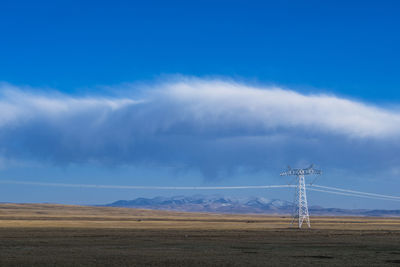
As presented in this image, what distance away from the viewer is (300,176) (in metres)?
99.1

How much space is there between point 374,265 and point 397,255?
862 centimetres

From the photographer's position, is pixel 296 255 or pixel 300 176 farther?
pixel 300 176

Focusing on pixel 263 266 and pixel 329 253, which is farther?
pixel 329 253

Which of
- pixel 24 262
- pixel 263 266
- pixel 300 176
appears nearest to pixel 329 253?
pixel 263 266

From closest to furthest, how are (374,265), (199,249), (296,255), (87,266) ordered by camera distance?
(87,266)
(374,265)
(296,255)
(199,249)

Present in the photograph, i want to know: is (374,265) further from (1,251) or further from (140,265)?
(1,251)

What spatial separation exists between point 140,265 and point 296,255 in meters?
13.1

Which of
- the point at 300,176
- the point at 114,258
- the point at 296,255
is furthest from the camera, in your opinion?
the point at 300,176

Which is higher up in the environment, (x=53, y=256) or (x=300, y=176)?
(x=300, y=176)

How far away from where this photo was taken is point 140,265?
31.8 m

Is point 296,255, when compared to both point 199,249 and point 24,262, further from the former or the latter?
point 24,262

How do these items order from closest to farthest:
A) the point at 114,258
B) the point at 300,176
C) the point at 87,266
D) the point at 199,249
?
the point at 87,266
the point at 114,258
the point at 199,249
the point at 300,176

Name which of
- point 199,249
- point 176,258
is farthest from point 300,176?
point 176,258

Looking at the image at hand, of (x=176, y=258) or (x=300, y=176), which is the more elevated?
(x=300, y=176)
